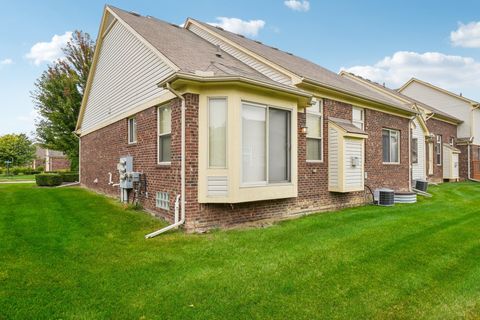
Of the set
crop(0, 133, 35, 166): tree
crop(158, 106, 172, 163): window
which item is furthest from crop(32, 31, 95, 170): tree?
crop(0, 133, 35, 166): tree

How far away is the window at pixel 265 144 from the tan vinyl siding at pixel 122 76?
2.30 m

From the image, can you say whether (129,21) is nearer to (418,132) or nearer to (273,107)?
(273,107)

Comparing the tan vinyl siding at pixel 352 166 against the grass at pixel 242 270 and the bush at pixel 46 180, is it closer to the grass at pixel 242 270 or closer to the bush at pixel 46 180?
the grass at pixel 242 270

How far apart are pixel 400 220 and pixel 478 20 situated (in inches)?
634

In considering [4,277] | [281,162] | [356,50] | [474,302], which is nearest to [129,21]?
[281,162]

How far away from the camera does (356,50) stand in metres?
18.6

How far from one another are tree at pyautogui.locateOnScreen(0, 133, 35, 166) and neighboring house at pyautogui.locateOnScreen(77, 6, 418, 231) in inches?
1459

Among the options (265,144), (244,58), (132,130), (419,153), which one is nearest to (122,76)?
(132,130)

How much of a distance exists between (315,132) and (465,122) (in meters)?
17.9

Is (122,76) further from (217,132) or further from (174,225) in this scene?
(174,225)

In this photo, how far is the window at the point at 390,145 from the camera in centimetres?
1198

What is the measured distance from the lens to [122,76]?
1068cm

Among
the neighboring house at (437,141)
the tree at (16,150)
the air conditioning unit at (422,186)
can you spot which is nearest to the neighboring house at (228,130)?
the air conditioning unit at (422,186)

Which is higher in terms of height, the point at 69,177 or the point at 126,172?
the point at 126,172
